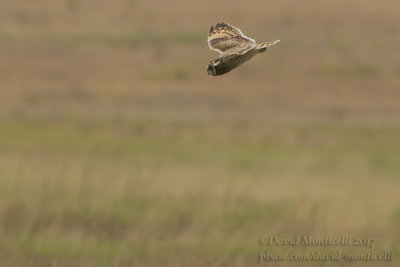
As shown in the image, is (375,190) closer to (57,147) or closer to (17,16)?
(57,147)

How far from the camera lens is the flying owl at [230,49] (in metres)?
3.70

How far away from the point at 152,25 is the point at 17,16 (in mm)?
4307

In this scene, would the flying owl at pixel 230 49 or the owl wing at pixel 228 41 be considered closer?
the flying owl at pixel 230 49

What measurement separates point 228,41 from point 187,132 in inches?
817

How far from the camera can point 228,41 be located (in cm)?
406

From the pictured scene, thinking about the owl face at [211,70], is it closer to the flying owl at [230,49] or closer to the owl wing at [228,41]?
the flying owl at [230,49]

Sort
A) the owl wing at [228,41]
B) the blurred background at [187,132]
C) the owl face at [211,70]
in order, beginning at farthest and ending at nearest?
the blurred background at [187,132], the owl wing at [228,41], the owl face at [211,70]

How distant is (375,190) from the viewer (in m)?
15.9

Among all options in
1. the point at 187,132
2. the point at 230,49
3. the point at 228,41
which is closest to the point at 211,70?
the point at 230,49

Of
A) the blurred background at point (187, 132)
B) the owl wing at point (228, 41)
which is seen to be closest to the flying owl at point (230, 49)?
the owl wing at point (228, 41)

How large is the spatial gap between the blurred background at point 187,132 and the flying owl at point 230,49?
4.80 m

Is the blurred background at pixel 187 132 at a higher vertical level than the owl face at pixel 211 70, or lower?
lower

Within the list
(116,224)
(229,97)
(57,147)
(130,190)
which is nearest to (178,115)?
(229,97)

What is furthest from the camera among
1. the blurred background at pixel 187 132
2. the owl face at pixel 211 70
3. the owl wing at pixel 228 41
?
the blurred background at pixel 187 132
